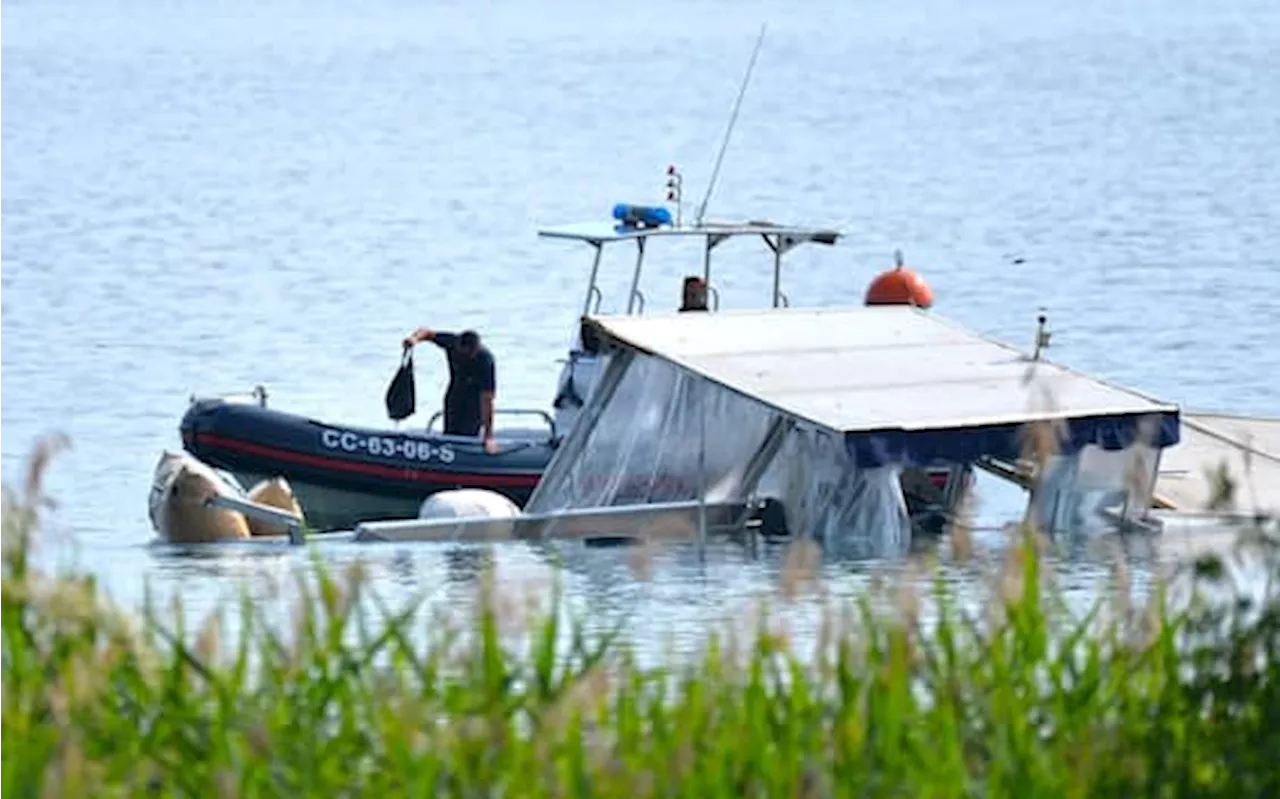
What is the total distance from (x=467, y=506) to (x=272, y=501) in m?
1.40

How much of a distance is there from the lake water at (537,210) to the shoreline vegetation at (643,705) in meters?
2.68

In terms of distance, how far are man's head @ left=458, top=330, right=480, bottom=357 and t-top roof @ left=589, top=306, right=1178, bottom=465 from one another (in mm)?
2936

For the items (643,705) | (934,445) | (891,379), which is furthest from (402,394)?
(643,705)

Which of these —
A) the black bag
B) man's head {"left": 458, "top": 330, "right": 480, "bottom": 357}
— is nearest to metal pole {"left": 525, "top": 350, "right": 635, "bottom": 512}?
man's head {"left": 458, "top": 330, "right": 480, "bottom": 357}

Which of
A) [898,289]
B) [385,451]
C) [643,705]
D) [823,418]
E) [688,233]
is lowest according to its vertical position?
[385,451]

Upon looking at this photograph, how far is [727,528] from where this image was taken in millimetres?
21641

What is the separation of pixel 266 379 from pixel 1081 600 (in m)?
19.8

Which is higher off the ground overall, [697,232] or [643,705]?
[697,232]

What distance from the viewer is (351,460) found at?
24812 millimetres

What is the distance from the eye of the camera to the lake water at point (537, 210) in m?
33.0

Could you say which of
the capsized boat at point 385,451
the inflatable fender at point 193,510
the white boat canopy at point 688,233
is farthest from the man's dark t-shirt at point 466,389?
the inflatable fender at point 193,510

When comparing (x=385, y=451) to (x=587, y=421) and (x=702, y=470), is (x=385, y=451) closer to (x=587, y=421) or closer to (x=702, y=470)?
(x=587, y=421)

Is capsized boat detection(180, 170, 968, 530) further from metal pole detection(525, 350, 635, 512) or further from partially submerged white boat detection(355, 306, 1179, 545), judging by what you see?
partially submerged white boat detection(355, 306, 1179, 545)

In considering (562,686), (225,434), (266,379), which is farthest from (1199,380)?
(562,686)
